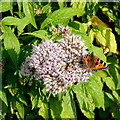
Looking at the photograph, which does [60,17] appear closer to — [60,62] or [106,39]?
[60,62]

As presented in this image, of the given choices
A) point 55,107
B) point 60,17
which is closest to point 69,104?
point 55,107

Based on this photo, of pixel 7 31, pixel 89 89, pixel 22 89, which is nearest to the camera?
pixel 7 31

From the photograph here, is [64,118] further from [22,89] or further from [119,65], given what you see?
[119,65]

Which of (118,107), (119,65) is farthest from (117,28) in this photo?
(118,107)

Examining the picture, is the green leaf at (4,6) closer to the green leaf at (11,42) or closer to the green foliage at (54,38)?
the green foliage at (54,38)

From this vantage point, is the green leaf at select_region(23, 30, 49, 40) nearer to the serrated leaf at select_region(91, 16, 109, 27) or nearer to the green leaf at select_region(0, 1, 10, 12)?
the green leaf at select_region(0, 1, 10, 12)

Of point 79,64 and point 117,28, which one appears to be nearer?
point 79,64
